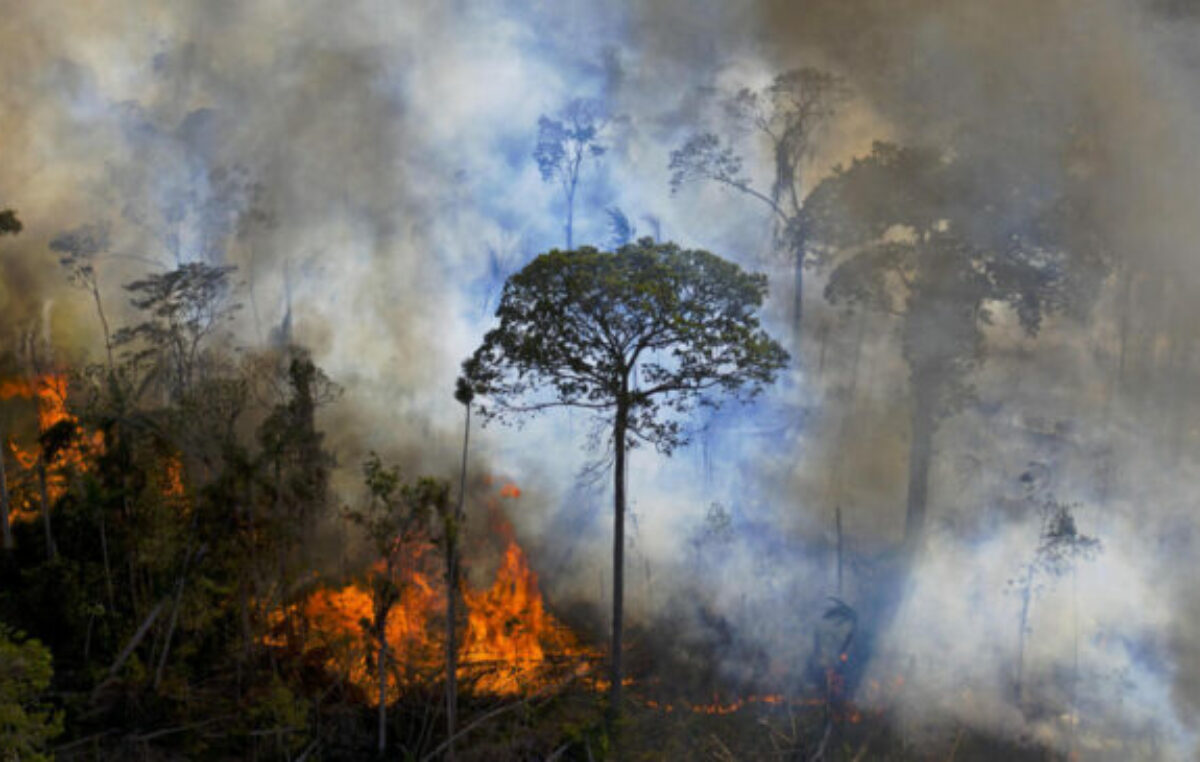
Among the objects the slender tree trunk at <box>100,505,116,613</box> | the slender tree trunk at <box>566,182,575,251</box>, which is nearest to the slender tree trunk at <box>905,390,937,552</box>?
the slender tree trunk at <box>566,182,575,251</box>

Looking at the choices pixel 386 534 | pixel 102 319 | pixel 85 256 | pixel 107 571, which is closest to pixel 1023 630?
pixel 386 534

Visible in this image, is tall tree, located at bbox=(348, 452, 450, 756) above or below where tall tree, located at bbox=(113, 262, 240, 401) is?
below

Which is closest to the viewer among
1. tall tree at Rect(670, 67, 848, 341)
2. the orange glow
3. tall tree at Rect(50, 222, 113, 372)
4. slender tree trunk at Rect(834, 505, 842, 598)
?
slender tree trunk at Rect(834, 505, 842, 598)

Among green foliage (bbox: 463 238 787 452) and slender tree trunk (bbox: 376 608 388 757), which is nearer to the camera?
slender tree trunk (bbox: 376 608 388 757)

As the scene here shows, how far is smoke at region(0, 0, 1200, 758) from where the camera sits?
27.1 metres

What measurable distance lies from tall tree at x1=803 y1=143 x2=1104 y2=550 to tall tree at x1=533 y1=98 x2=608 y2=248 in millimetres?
9864

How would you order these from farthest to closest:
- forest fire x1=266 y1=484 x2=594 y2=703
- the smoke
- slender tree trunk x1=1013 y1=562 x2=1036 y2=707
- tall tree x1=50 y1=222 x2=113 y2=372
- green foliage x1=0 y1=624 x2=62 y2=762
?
1. tall tree x1=50 y1=222 x2=113 y2=372
2. the smoke
3. slender tree trunk x1=1013 y1=562 x2=1036 y2=707
4. forest fire x1=266 y1=484 x2=594 y2=703
5. green foliage x1=0 y1=624 x2=62 y2=762

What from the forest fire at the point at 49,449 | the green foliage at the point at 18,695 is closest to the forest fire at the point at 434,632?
the green foliage at the point at 18,695

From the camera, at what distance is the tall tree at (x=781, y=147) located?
33.8m

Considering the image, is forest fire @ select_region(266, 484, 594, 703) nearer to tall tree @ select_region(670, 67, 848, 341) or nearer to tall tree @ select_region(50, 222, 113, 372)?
tall tree @ select_region(670, 67, 848, 341)

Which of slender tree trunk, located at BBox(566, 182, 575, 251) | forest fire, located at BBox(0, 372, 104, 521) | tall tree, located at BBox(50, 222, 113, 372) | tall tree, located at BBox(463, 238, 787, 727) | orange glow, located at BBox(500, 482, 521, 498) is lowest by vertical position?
orange glow, located at BBox(500, 482, 521, 498)

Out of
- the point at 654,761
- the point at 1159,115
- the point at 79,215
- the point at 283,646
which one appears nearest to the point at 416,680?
the point at 283,646

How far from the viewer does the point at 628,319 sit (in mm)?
20953

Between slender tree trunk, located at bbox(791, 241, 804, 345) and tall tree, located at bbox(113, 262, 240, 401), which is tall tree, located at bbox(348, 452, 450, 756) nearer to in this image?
slender tree trunk, located at bbox(791, 241, 804, 345)
